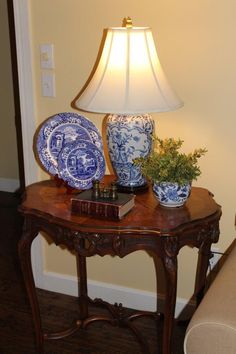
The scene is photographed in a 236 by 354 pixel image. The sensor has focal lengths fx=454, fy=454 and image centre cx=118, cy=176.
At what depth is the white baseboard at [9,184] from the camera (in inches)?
142

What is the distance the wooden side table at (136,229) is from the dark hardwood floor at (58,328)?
1.08 ft

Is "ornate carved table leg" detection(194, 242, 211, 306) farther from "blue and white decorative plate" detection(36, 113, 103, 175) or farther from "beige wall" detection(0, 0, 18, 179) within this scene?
"beige wall" detection(0, 0, 18, 179)

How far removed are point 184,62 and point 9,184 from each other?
225 cm

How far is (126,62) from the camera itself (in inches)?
58.1

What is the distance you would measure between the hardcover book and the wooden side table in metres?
0.02

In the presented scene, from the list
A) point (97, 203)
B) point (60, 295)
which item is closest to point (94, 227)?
point (97, 203)

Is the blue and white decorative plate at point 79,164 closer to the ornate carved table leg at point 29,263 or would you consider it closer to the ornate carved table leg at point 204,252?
the ornate carved table leg at point 29,263

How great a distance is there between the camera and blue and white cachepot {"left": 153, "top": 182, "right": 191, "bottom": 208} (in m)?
1.47

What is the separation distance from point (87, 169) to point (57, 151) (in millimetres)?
164

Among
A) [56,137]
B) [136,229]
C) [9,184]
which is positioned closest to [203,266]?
[136,229]

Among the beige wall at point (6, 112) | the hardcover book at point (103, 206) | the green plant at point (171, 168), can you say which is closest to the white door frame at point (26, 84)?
the hardcover book at point (103, 206)

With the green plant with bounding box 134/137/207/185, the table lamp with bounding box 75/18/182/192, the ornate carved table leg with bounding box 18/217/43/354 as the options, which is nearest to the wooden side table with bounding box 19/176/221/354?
the ornate carved table leg with bounding box 18/217/43/354

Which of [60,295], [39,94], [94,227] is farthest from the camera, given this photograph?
[60,295]

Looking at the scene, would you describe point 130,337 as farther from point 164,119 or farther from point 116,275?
Answer: point 164,119
